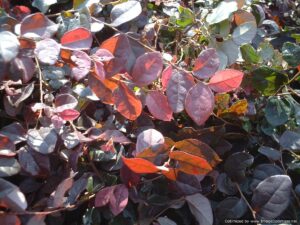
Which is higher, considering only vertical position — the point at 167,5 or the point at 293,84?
the point at 167,5

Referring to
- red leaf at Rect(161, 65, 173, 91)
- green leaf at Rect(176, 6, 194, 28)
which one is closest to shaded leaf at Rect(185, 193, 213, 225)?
red leaf at Rect(161, 65, 173, 91)

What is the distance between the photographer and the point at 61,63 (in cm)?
79

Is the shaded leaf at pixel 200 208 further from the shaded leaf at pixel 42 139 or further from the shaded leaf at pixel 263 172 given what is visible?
the shaded leaf at pixel 42 139

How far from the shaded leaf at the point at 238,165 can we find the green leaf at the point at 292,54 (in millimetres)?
244

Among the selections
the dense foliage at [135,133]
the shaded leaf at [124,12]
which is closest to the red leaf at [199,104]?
the dense foliage at [135,133]

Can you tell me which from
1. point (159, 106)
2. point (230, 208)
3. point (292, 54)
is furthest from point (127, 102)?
point (292, 54)

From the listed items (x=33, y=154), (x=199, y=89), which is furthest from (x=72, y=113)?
(x=199, y=89)

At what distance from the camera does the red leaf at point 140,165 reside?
63 centimetres

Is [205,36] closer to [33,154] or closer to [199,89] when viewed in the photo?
[199,89]

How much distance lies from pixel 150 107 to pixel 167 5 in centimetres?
48

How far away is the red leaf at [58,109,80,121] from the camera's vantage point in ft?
2.32

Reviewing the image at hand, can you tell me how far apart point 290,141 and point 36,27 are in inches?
21.7

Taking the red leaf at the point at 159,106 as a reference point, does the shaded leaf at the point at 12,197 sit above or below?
below

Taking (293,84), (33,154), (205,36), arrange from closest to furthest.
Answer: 1. (33,154)
2. (205,36)
3. (293,84)
